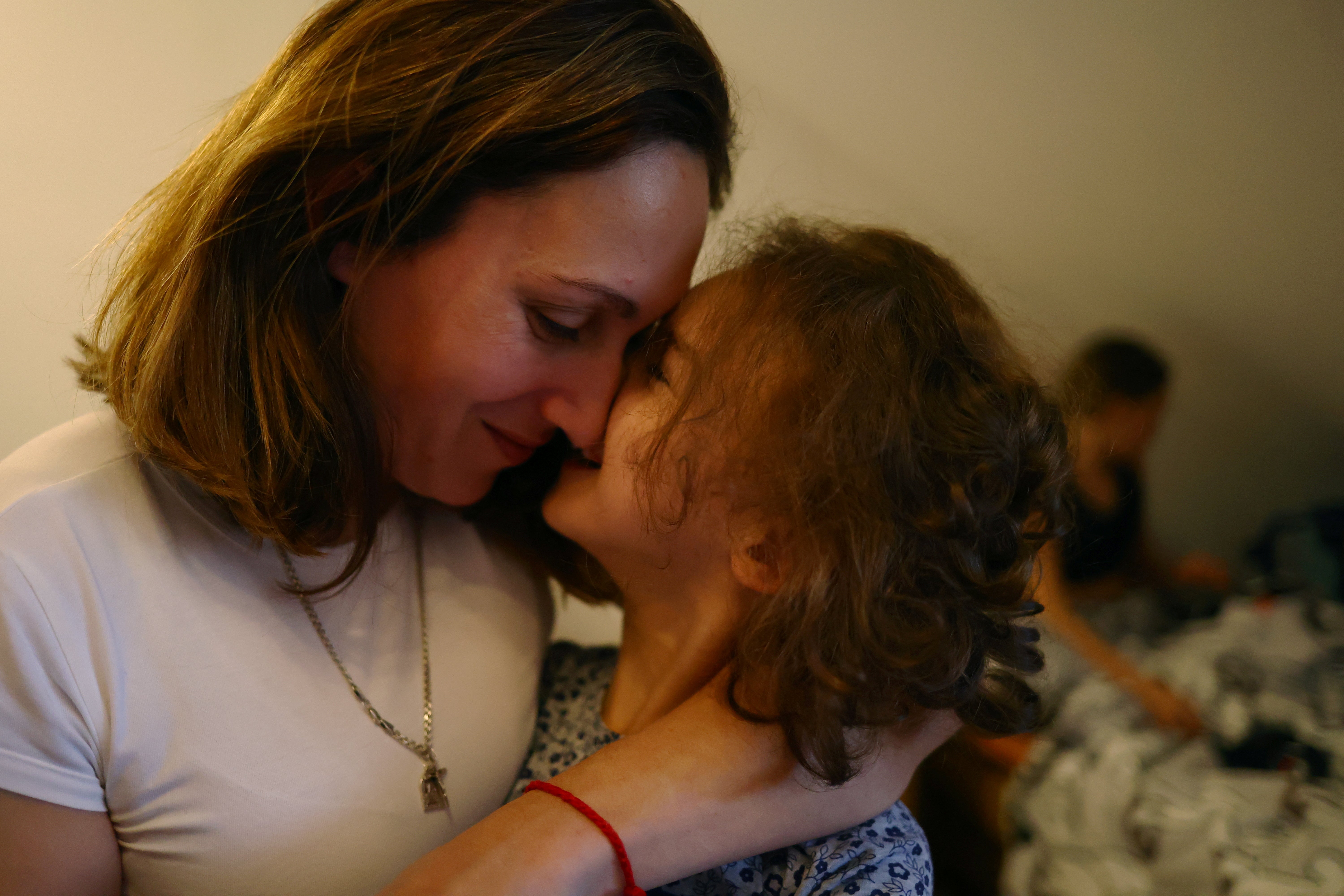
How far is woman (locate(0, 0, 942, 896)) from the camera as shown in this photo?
0.78m

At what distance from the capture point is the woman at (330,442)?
0.78 meters

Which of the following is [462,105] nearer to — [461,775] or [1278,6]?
[461,775]

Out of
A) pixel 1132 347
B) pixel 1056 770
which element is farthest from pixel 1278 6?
pixel 1056 770

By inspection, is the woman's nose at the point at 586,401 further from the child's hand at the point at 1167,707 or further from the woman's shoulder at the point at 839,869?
the child's hand at the point at 1167,707

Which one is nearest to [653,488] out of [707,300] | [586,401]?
[586,401]

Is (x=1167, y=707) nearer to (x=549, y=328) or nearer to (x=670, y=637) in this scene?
(x=670, y=637)

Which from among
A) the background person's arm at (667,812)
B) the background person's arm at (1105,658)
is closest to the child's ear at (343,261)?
the background person's arm at (667,812)

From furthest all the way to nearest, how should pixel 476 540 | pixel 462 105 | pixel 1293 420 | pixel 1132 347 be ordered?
pixel 1132 347 < pixel 1293 420 < pixel 476 540 < pixel 462 105

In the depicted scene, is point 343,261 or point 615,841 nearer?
point 615,841

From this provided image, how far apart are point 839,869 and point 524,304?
0.72 metres

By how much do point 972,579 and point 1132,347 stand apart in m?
1.29

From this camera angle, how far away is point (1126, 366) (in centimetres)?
185

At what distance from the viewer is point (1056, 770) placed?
152cm

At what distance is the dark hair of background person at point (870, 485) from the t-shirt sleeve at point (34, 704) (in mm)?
605
